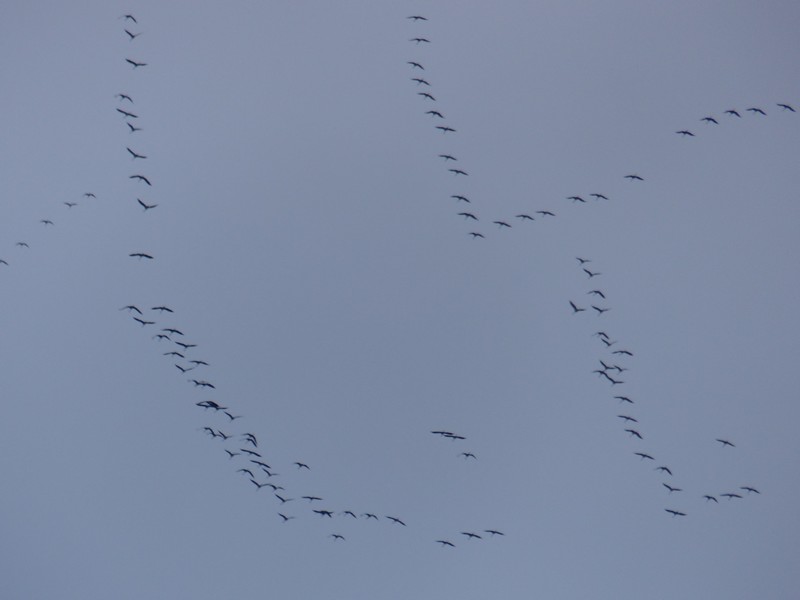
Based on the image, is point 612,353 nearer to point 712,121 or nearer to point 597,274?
point 597,274

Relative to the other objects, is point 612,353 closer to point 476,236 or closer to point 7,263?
point 476,236

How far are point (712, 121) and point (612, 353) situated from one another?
5.68 m

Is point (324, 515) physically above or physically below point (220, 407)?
below

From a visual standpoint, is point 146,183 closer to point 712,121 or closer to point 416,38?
point 416,38

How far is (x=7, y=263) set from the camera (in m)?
22.1

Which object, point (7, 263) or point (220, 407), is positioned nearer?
point (220, 407)

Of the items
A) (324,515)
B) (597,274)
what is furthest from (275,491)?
(597,274)

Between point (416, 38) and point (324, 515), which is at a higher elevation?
point (416, 38)

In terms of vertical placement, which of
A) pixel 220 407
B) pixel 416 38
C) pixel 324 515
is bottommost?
pixel 324 515

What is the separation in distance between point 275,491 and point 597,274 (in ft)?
28.0

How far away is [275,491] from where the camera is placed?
2133 cm

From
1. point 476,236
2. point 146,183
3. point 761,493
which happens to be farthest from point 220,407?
point 761,493

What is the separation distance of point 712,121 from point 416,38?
6909mm

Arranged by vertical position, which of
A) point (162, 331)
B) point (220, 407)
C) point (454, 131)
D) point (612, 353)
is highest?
point (454, 131)
